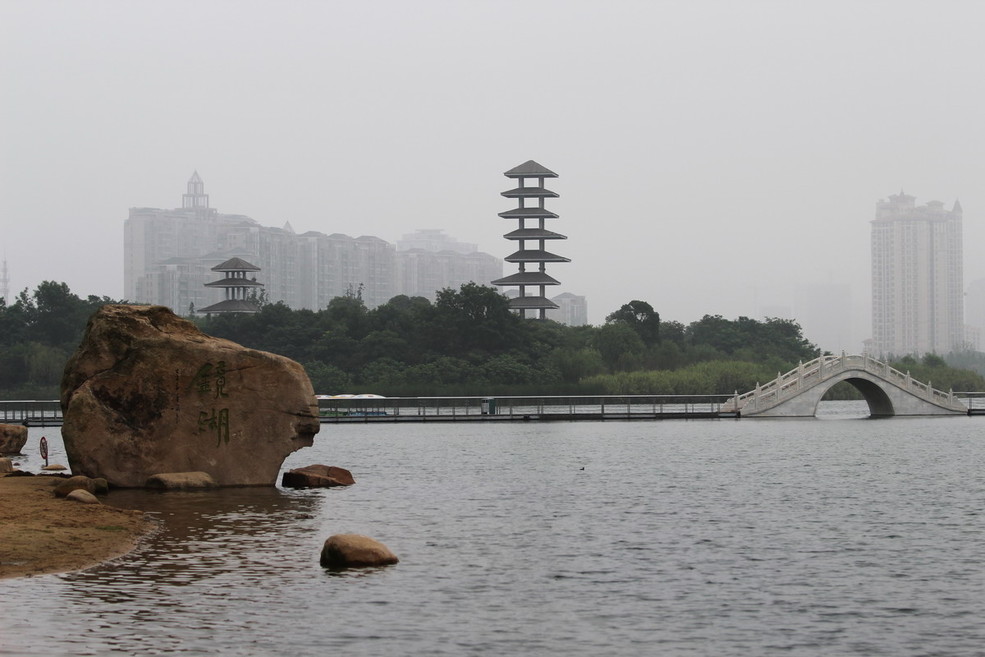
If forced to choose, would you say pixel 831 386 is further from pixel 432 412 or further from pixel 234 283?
pixel 234 283

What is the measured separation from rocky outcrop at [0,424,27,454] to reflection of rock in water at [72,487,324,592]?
16555mm

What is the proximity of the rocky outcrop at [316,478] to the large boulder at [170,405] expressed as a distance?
227 cm

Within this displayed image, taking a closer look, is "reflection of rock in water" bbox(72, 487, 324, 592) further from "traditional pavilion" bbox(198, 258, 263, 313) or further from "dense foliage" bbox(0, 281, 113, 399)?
"traditional pavilion" bbox(198, 258, 263, 313)

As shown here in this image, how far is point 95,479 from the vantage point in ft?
86.5

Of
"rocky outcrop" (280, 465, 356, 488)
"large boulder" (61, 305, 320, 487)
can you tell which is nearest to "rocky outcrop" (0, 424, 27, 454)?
"rocky outcrop" (280, 465, 356, 488)

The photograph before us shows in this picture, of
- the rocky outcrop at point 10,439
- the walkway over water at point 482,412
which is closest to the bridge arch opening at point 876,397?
the walkway over water at point 482,412

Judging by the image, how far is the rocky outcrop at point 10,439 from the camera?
41.9m

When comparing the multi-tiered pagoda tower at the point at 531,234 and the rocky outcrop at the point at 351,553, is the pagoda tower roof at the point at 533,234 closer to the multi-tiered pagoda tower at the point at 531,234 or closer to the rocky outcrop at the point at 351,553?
the multi-tiered pagoda tower at the point at 531,234

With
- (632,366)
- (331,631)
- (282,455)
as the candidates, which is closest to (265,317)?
(632,366)

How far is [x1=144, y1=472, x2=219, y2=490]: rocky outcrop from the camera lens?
89.0 feet

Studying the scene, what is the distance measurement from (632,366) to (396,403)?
33.2 m

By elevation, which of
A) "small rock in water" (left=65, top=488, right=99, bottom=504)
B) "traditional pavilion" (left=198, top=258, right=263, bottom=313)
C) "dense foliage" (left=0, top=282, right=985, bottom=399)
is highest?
"traditional pavilion" (left=198, top=258, right=263, bottom=313)

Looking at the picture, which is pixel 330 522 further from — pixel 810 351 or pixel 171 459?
pixel 810 351

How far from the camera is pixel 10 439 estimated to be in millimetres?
42188
